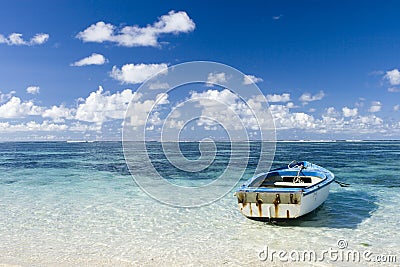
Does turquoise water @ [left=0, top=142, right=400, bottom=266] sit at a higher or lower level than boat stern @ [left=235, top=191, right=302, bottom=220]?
lower

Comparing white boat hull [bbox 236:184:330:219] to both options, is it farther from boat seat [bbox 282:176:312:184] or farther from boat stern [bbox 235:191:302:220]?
boat seat [bbox 282:176:312:184]

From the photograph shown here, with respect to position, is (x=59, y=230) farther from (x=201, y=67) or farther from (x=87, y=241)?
(x=201, y=67)

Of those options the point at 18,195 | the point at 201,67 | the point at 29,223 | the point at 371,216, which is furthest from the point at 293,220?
the point at 18,195

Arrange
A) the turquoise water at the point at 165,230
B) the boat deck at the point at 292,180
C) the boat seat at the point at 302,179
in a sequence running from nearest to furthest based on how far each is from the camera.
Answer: the turquoise water at the point at 165,230
the boat deck at the point at 292,180
the boat seat at the point at 302,179

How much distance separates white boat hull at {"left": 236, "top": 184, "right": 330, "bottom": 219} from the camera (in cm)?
1116

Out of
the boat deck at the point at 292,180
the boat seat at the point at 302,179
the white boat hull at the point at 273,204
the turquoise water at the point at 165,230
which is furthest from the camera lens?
the boat seat at the point at 302,179

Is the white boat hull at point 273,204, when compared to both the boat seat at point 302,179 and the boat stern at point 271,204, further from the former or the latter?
the boat seat at point 302,179

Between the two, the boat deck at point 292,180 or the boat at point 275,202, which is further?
the boat deck at point 292,180

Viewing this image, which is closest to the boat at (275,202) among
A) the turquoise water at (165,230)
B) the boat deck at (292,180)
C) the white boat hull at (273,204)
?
the white boat hull at (273,204)

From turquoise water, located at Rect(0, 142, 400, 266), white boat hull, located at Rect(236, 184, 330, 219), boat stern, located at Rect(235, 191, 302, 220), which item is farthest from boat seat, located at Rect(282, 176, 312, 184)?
boat stern, located at Rect(235, 191, 302, 220)

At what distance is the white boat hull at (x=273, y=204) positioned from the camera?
11.2 m

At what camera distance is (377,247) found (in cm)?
980

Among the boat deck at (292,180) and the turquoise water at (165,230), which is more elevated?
the boat deck at (292,180)

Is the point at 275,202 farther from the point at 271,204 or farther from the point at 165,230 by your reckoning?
the point at 165,230
